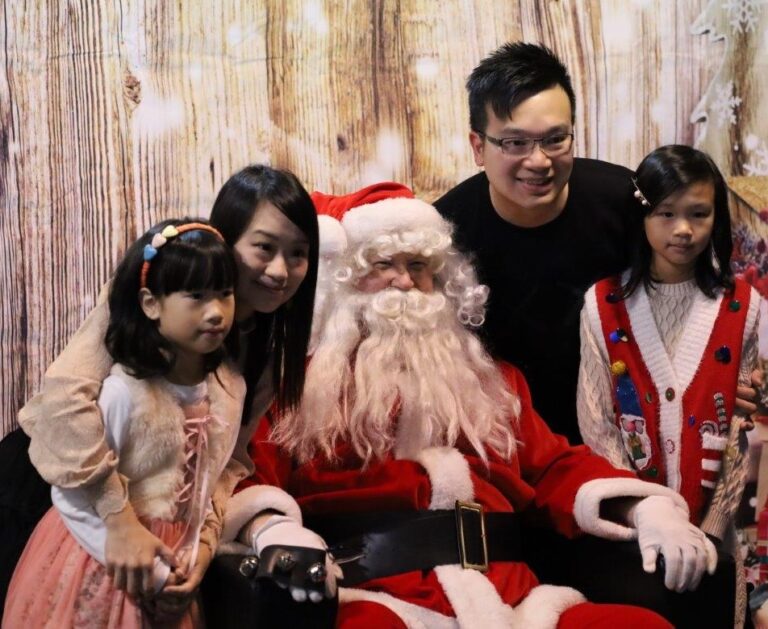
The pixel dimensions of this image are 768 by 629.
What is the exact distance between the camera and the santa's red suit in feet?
7.32

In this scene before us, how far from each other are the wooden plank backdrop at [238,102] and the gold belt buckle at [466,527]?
109 centimetres

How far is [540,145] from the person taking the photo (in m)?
2.70

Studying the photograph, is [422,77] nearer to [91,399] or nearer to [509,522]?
[509,522]

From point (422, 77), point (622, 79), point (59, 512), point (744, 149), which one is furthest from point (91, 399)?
point (744, 149)

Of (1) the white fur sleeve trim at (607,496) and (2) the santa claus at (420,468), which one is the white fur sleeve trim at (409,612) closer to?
(2) the santa claus at (420,468)

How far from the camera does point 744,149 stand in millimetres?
3105

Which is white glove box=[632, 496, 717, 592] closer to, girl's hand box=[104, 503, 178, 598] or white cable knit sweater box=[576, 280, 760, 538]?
white cable knit sweater box=[576, 280, 760, 538]

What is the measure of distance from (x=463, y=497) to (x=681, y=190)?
0.92 m

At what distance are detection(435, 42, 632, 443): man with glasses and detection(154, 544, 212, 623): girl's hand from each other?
3.73ft

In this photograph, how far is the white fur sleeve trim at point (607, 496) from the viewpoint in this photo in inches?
94.2

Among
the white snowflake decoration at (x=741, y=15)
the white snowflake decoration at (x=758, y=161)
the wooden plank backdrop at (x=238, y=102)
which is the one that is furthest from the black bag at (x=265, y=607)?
the white snowflake decoration at (x=741, y=15)

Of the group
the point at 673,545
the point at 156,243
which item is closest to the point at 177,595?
the point at 156,243

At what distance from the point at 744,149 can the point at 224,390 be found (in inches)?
71.3

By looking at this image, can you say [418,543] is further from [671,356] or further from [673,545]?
[671,356]
